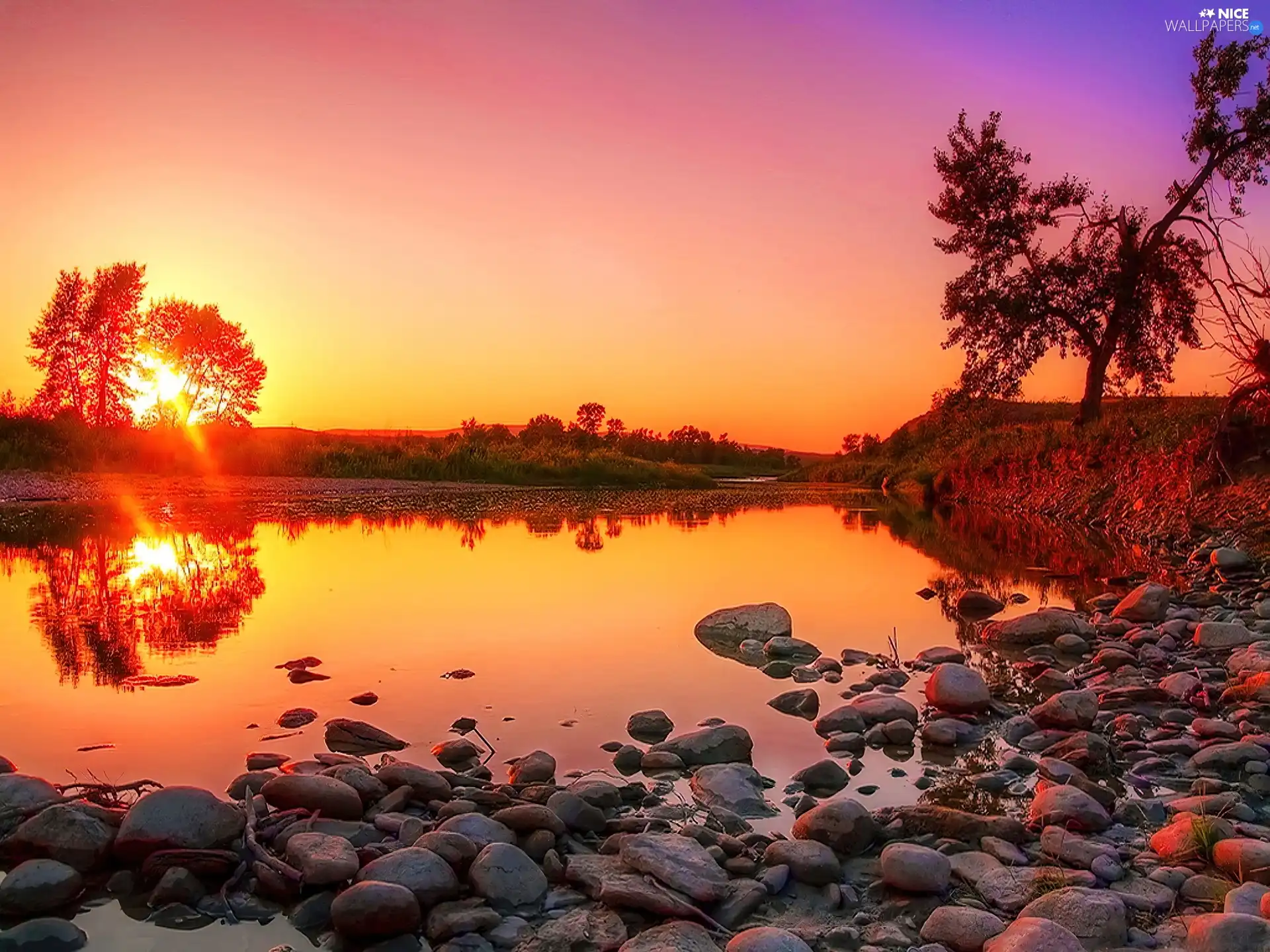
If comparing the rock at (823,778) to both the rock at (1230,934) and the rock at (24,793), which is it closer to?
the rock at (1230,934)

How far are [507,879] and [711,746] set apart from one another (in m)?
1.83

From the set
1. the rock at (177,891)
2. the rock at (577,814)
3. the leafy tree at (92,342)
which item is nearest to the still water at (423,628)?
the rock at (177,891)

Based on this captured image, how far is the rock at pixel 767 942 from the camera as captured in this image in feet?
9.63

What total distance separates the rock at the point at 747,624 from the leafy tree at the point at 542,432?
4340cm

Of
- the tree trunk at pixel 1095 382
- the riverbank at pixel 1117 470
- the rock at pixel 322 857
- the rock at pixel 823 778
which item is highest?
the tree trunk at pixel 1095 382

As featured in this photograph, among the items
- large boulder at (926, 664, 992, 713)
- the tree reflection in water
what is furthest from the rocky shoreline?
the tree reflection in water

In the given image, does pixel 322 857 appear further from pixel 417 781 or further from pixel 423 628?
pixel 423 628

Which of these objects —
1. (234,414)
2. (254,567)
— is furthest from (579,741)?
(234,414)

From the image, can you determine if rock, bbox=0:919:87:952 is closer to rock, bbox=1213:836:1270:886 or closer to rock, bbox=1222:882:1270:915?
rock, bbox=1222:882:1270:915

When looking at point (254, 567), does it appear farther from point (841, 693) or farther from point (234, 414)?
point (234, 414)

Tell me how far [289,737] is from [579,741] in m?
1.73

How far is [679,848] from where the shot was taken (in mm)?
3666

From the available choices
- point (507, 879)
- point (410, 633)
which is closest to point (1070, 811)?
point (507, 879)

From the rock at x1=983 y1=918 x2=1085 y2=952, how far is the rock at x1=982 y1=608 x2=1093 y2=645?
584cm
